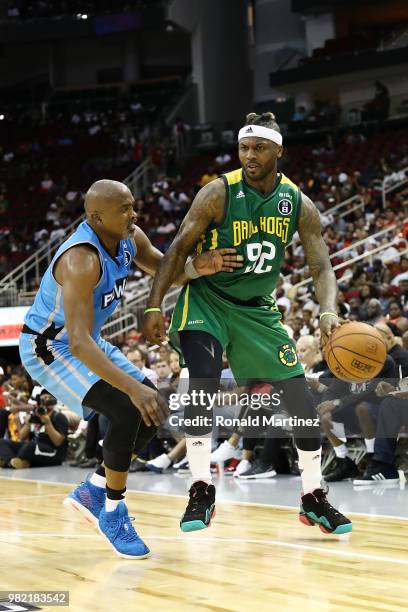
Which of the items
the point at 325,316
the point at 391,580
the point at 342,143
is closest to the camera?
the point at 391,580

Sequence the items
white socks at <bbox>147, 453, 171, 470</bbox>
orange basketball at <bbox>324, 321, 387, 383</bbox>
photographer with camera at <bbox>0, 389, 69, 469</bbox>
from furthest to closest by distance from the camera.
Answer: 1. photographer with camera at <bbox>0, 389, 69, 469</bbox>
2. white socks at <bbox>147, 453, 171, 470</bbox>
3. orange basketball at <bbox>324, 321, 387, 383</bbox>

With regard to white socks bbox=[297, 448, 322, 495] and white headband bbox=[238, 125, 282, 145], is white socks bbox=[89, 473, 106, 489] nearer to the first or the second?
white socks bbox=[297, 448, 322, 495]

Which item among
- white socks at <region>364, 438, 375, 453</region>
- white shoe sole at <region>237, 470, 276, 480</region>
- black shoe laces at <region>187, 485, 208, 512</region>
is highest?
black shoe laces at <region>187, 485, 208, 512</region>

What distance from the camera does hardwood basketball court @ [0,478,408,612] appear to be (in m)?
3.38

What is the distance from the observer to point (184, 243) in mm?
4738

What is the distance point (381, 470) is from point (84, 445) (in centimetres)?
432

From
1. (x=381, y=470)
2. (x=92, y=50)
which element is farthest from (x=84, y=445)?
(x=92, y=50)

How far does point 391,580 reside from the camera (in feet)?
11.9

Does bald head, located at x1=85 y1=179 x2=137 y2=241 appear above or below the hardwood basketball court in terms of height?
above

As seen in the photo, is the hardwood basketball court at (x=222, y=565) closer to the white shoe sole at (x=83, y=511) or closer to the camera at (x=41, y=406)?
the white shoe sole at (x=83, y=511)

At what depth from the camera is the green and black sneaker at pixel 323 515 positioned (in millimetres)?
4617

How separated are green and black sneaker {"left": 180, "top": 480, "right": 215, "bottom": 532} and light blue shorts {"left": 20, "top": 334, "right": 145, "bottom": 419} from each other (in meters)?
0.66

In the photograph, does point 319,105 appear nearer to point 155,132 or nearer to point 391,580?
point 155,132
